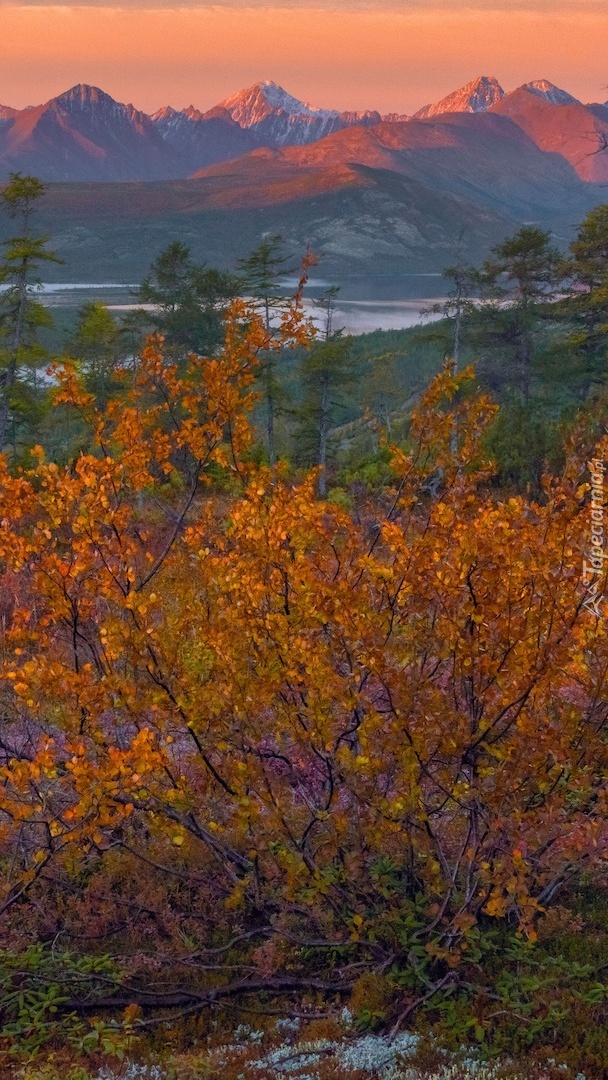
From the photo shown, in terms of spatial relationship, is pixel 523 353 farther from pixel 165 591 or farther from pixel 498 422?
pixel 165 591

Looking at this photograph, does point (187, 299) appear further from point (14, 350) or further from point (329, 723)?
point (329, 723)

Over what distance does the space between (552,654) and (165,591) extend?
3225 mm

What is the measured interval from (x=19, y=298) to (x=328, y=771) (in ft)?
75.7

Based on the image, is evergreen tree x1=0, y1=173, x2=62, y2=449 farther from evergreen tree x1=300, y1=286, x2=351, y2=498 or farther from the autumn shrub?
the autumn shrub

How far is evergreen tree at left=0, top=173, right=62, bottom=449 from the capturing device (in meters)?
23.2

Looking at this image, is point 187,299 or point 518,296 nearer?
point 518,296

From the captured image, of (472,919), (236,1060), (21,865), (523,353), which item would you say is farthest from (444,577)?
(523,353)

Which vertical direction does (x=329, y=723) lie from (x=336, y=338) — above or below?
below

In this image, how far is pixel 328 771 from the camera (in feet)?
16.5

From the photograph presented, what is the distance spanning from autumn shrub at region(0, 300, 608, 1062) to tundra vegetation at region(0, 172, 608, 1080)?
25mm

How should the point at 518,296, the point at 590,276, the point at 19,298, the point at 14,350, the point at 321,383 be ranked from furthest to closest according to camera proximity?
the point at 518,296, the point at 321,383, the point at 590,276, the point at 19,298, the point at 14,350

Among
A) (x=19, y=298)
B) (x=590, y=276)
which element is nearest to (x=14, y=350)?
(x=19, y=298)
